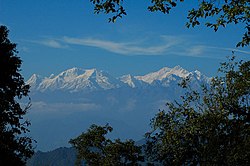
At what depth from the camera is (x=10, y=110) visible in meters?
32.4

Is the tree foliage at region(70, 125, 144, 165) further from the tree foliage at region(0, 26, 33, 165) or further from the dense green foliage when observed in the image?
the dense green foliage

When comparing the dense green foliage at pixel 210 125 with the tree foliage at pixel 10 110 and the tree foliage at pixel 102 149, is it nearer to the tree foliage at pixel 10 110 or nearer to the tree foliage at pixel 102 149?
the tree foliage at pixel 10 110

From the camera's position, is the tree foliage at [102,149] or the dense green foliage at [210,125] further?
the tree foliage at [102,149]

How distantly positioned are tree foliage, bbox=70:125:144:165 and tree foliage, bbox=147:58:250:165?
125ft

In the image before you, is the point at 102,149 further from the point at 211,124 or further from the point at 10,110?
the point at 211,124

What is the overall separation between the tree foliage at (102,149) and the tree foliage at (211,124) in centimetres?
3808

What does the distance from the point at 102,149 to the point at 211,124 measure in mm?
43966

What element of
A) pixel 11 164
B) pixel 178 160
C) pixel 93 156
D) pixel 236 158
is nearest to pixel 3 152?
pixel 11 164

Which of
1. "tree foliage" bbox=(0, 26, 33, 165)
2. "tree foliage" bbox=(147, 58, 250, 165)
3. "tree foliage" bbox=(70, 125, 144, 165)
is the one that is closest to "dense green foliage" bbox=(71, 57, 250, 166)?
"tree foliage" bbox=(147, 58, 250, 165)

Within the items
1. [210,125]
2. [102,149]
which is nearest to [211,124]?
[210,125]

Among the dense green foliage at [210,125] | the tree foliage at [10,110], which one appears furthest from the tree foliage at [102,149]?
A: the dense green foliage at [210,125]

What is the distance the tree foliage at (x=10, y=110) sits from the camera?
3101 centimetres

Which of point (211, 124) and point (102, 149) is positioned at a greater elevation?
point (102, 149)

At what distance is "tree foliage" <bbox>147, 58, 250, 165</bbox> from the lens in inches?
947
